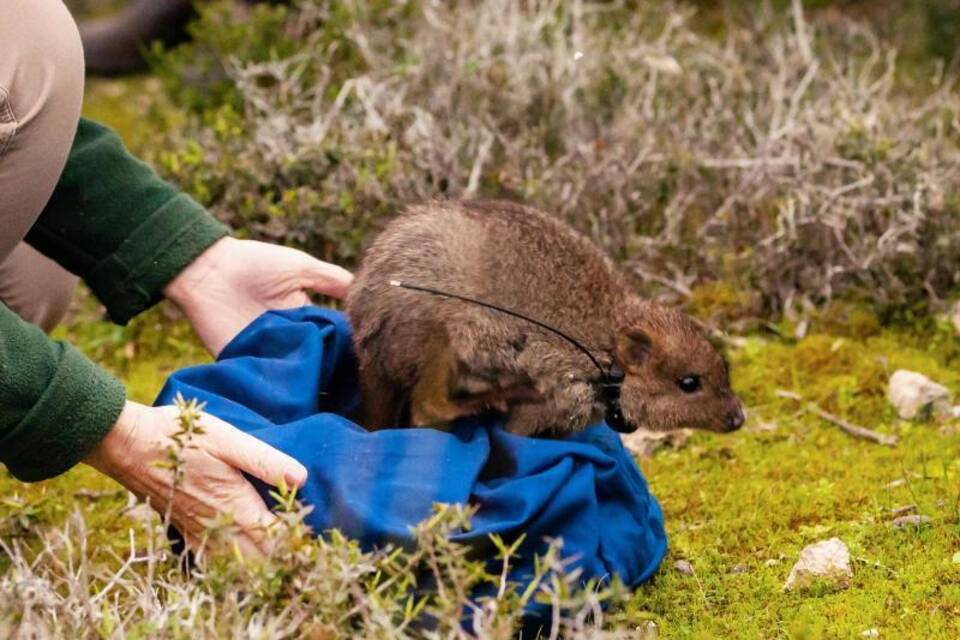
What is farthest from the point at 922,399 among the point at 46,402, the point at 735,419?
the point at 46,402

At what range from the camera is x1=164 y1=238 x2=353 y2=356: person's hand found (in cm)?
454

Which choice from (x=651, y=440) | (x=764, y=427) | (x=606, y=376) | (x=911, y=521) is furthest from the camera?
(x=764, y=427)

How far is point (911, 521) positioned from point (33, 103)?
8.69 ft

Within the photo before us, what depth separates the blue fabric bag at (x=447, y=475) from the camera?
346 cm

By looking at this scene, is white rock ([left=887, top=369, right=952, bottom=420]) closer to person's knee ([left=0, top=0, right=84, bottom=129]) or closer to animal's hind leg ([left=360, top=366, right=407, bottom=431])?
animal's hind leg ([left=360, top=366, right=407, bottom=431])

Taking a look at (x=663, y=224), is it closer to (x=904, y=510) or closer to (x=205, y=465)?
(x=904, y=510)

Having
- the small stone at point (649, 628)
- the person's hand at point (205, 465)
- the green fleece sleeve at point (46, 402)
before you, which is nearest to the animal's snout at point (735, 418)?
the small stone at point (649, 628)

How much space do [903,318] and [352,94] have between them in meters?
2.86

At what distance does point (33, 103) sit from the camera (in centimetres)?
387

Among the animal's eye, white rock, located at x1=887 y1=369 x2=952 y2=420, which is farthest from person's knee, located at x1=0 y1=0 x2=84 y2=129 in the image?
white rock, located at x1=887 y1=369 x2=952 y2=420

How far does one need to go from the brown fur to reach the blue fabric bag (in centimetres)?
15

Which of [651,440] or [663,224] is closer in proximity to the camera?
[651,440]

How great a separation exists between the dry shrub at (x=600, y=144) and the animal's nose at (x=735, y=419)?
1.12 m

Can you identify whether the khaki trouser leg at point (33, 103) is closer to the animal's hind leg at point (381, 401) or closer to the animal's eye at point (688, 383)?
the animal's hind leg at point (381, 401)
